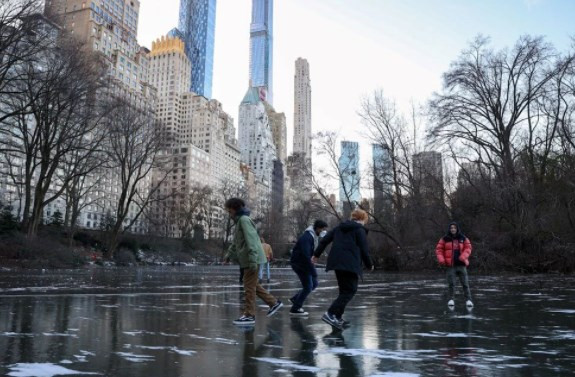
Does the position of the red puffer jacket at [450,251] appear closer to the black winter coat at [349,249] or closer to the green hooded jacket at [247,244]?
the black winter coat at [349,249]

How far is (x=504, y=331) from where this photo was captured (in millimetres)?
6387

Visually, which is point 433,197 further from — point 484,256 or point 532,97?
point 532,97

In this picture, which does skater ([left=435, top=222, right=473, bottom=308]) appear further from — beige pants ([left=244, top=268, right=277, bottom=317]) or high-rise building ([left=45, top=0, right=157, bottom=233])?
high-rise building ([left=45, top=0, right=157, bottom=233])

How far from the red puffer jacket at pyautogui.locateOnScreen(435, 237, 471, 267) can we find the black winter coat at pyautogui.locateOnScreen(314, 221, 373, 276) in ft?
13.3

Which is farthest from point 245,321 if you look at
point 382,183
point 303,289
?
point 382,183

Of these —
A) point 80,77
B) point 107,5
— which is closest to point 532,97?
point 80,77

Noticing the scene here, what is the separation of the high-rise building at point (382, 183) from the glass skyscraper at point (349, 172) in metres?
1.58

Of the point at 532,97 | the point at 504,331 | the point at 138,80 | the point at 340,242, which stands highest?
the point at 138,80

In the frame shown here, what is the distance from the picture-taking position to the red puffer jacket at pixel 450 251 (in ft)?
32.9

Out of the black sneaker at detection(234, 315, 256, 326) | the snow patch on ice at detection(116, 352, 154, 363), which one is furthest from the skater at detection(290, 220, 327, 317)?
the snow patch on ice at detection(116, 352, 154, 363)

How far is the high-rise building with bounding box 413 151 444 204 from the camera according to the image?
105ft

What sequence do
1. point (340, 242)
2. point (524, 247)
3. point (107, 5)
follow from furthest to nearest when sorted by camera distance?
1. point (107, 5)
2. point (524, 247)
3. point (340, 242)

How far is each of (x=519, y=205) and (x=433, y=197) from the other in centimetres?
534

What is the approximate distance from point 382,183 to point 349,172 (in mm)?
2767
